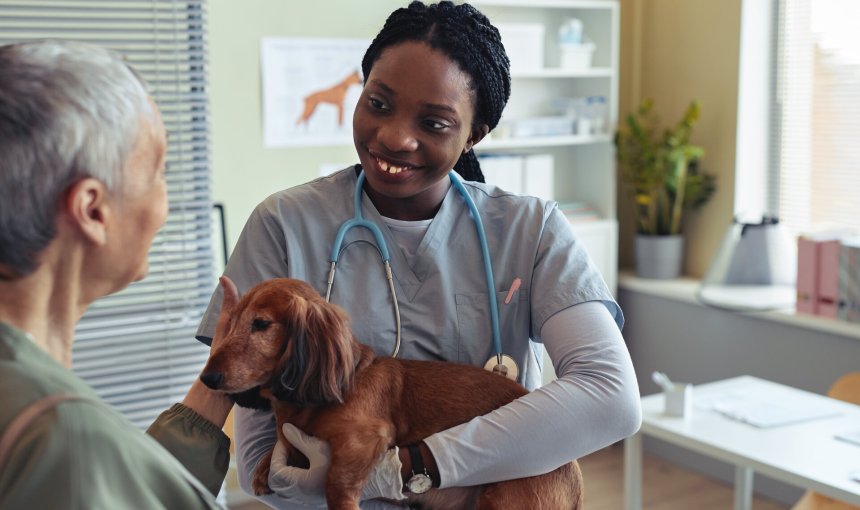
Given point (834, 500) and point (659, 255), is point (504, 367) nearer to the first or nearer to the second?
point (834, 500)

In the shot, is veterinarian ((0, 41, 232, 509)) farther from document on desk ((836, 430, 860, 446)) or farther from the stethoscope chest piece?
document on desk ((836, 430, 860, 446))

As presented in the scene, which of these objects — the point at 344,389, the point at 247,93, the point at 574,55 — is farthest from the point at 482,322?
the point at 574,55

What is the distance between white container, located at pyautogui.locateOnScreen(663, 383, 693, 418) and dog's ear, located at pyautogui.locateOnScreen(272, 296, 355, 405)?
1728 millimetres

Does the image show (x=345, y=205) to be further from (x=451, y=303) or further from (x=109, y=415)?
(x=109, y=415)

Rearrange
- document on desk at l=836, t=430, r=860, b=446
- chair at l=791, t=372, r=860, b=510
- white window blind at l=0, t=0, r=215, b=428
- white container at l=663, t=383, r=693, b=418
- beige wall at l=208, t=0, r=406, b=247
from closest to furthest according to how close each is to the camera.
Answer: document on desk at l=836, t=430, r=860, b=446, chair at l=791, t=372, r=860, b=510, white container at l=663, t=383, r=693, b=418, white window blind at l=0, t=0, r=215, b=428, beige wall at l=208, t=0, r=406, b=247

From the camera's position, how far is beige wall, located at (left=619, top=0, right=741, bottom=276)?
14.3ft

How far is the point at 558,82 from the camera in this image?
188 inches

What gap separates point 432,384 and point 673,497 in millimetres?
2963

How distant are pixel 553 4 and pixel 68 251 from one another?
12.4ft

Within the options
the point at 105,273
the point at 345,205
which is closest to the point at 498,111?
the point at 345,205

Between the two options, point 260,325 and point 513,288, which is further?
point 513,288

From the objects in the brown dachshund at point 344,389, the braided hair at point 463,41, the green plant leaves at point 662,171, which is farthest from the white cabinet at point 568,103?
the brown dachshund at point 344,389

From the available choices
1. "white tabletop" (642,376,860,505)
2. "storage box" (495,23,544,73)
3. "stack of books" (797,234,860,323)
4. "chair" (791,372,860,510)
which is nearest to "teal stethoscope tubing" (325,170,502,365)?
"white tabletop" (642,376,860,505)

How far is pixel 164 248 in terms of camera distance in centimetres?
357
